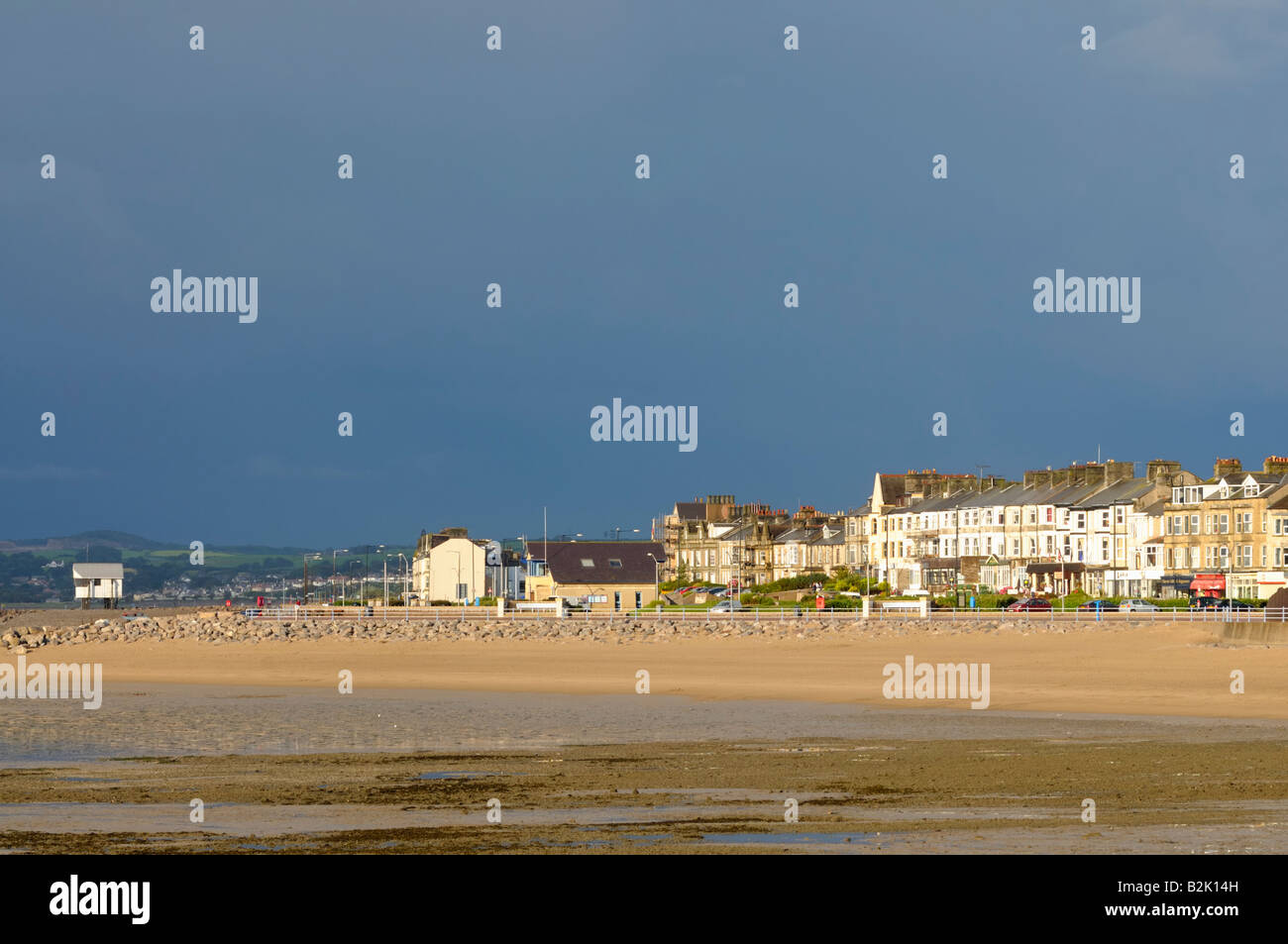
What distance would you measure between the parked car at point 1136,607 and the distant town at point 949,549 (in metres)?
9.44

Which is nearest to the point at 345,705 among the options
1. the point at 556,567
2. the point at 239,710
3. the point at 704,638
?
the point at 239,710

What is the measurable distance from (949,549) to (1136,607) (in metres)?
38.4

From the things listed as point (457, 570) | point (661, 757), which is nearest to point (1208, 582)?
point (457, 570)

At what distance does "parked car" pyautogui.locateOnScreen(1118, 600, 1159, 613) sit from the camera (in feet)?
259

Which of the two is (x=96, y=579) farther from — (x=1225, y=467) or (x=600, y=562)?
(x=1225, y=467)

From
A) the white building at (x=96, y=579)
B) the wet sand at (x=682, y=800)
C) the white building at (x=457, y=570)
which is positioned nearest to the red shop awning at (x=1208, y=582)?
the white building at (x=457, y=570)

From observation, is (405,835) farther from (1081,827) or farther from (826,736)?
(826,736)

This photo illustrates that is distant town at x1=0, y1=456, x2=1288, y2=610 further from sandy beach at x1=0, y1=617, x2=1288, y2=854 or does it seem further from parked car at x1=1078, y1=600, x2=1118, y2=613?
sandy beach at x1=0, y1=617, x2=1288, y2=854

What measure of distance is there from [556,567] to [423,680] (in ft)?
293

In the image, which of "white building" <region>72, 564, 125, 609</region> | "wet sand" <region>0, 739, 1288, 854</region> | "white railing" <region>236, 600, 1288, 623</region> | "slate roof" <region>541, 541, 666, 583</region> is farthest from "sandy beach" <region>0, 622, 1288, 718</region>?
"white building" <region>72, 564, 125, 609</region>

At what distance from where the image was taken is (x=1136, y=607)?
8206cm

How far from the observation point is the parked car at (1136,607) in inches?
3110

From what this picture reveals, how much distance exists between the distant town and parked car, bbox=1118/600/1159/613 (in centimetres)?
944

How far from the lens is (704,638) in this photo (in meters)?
61.3
